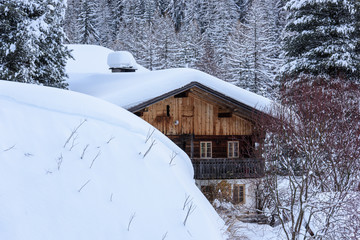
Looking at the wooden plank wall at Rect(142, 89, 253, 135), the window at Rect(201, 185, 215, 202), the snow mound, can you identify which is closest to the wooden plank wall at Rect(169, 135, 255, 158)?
the wooden plank wall at Rect(142, 89, 253, 135)

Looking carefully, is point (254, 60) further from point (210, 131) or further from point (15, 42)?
point (15, 42)

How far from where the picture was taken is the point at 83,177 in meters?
3.27

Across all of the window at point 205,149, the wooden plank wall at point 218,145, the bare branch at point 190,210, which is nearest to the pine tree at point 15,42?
the wooden plank wall at point 218,145

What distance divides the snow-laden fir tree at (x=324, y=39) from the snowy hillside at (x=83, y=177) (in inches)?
614

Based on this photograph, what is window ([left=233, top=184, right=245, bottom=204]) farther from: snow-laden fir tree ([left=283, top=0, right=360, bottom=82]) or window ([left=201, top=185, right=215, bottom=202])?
snow-laden fir tree ([left=283, top=0, right=360, bottom=82])

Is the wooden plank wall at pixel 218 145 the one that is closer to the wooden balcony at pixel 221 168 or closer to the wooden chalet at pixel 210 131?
the wooden chalet at pixel 210 131

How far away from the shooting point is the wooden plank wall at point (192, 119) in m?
14.7

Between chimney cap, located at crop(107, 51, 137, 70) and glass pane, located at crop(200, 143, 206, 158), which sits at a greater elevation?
chimney cap, located at crop(107, 51, 137, 70)

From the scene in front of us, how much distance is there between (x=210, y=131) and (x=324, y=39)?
871cm

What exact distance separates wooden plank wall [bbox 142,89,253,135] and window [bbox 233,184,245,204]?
2579 millimetres

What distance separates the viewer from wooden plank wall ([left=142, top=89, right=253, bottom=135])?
48.2 feet

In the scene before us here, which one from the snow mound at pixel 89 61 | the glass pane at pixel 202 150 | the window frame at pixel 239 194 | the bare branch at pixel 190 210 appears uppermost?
the snow mound at pixel 89 61

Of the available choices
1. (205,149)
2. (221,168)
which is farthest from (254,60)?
(221,168)

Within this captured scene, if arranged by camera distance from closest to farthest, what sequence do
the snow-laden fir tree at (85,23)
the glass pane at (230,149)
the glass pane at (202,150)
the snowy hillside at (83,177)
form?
the snowy hillside at (83,177) → the glass pane at (202,150) → the glass pane at (230,149) → the snow-laden fir tree at (85,23)
